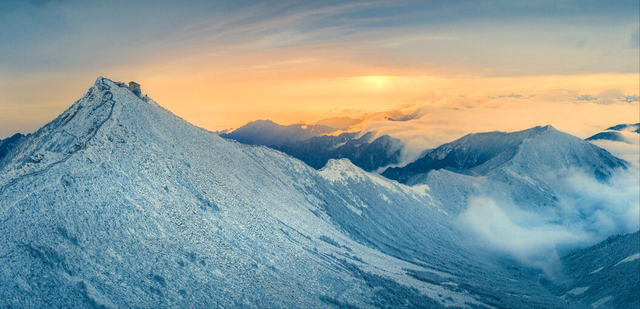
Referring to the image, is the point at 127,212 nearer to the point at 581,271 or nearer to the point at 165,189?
the point at 165,189

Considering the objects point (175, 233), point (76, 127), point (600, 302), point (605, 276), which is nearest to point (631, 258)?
point (605, 276)

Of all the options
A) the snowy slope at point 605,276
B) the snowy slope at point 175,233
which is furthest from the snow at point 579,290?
the snowy slope at point 175,233

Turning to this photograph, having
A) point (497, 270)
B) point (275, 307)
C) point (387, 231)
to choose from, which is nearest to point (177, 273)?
point (275, 307)

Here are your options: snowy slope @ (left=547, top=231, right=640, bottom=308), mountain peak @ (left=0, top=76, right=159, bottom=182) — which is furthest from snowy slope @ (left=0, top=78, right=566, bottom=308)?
snowy slope @ (left=547, top=231, right=640, bottom=308)

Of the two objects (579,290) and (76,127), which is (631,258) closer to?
(579,290)

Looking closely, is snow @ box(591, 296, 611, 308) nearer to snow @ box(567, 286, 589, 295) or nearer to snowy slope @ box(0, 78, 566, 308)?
snowy slope @ box(0, 78, 566, 308)
